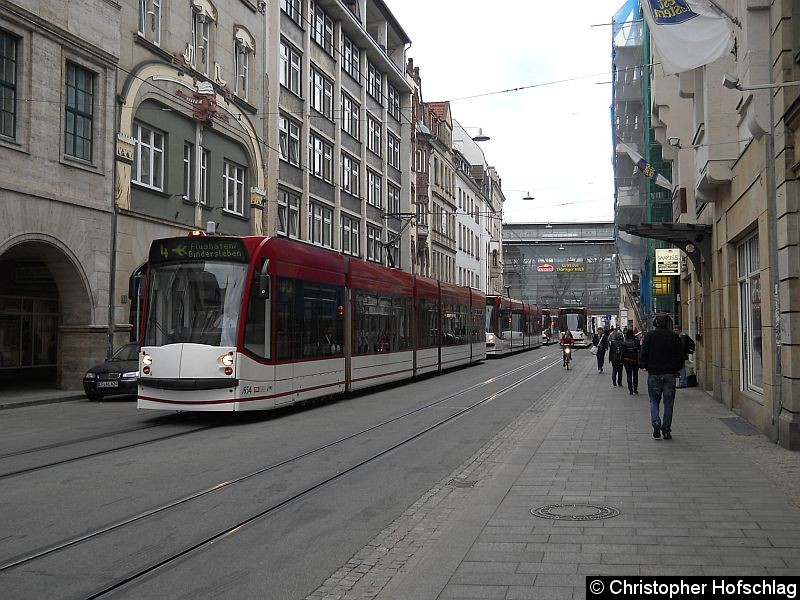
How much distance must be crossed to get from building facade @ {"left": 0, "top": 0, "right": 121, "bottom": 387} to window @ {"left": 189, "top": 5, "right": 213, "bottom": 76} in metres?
4.53

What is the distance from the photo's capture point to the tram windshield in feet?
45.9

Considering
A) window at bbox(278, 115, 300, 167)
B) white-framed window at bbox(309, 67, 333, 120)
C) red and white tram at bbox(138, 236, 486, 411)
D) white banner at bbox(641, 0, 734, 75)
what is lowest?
red and white tram at bbox(138, 236, 486, 411)

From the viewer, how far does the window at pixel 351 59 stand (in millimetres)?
43744

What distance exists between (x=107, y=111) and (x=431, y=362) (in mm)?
12258

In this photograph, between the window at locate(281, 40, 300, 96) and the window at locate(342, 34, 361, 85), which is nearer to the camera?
the window at locate(281, 40, 300, 96)

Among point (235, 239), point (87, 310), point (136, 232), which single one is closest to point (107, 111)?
point (136, 232)

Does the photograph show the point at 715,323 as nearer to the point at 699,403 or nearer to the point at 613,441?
the point at 699,403

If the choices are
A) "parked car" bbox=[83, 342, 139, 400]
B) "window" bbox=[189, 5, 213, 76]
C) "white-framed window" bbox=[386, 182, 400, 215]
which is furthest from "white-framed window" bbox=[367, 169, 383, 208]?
"parked car" bbox=[83, 342, 139, 400]

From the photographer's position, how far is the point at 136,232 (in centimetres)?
2511

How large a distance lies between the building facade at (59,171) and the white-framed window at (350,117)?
770 inches

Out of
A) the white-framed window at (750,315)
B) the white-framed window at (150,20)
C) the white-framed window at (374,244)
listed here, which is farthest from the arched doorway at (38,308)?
the white-framed window at (374,244)

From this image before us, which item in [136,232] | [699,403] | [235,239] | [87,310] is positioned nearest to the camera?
[235,239]

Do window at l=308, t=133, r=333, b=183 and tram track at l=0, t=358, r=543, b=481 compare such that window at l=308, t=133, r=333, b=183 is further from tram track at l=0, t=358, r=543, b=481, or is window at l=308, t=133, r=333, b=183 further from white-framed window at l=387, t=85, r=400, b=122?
tram track at l=0, t=358, r=543, b=481

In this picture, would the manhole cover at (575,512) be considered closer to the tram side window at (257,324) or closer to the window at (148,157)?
the tram side window at (257,324)
